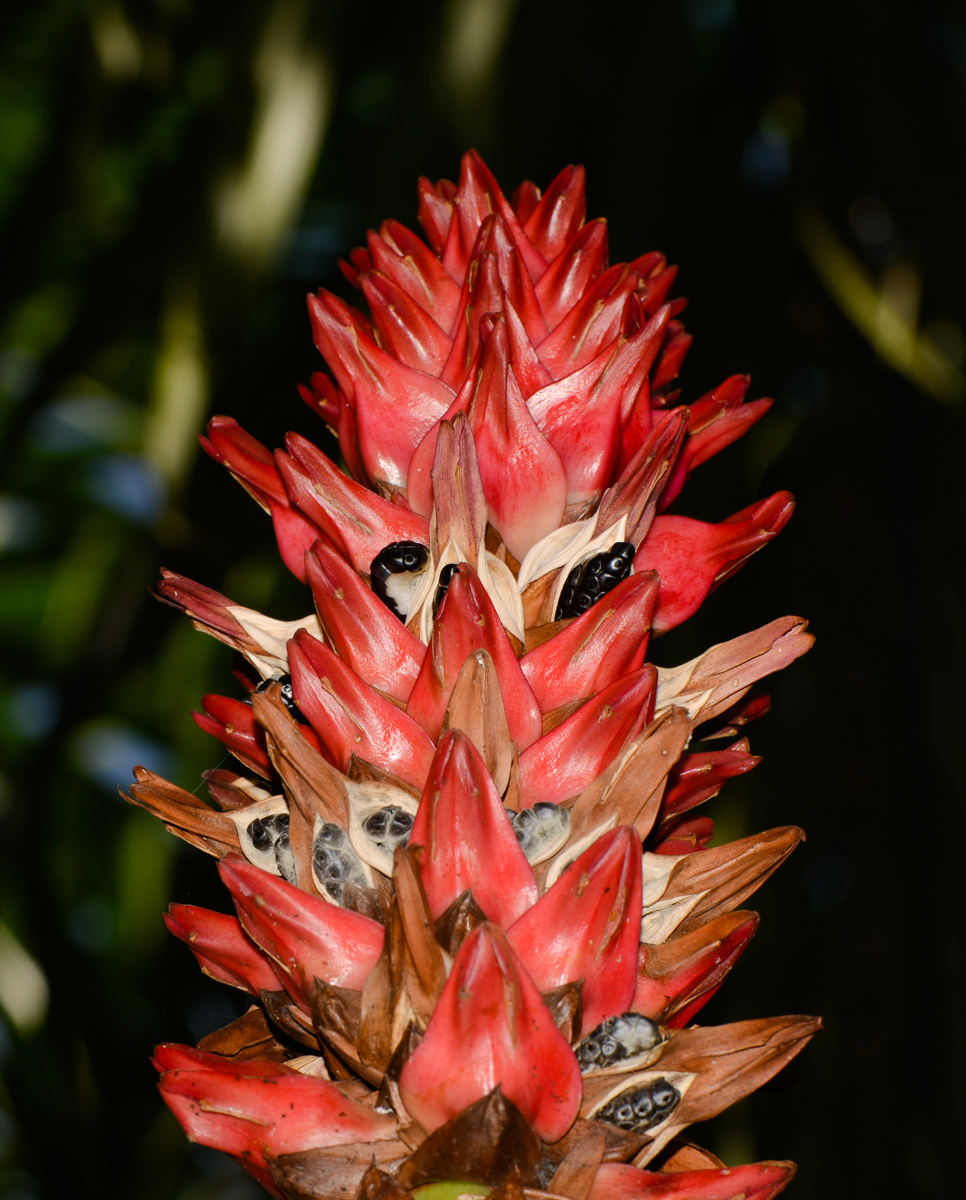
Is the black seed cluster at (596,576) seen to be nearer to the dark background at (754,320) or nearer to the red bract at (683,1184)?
the red bract at (683,1184)

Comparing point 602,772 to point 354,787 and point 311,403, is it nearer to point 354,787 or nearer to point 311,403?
point 354,787

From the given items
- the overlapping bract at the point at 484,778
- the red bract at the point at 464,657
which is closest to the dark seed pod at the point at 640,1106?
the overlapping bract at the point at 484,778

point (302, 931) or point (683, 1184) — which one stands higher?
point (302, 931)

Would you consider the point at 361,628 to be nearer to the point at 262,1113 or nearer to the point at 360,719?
the point at 360,719

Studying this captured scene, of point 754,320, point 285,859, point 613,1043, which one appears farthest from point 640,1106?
point 754,320

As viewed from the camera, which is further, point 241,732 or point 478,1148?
point 241,732

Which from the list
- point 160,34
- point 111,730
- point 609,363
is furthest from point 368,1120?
point 111,730
